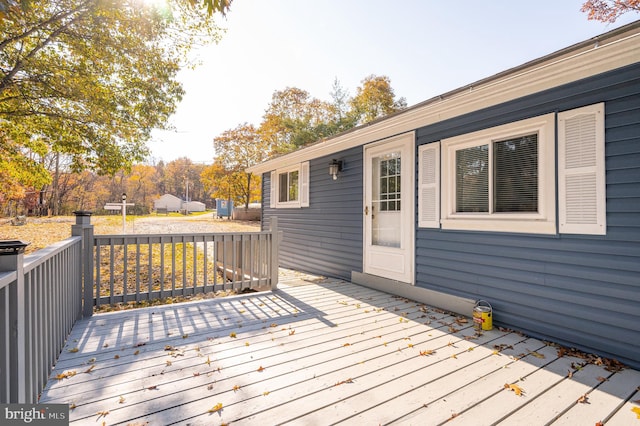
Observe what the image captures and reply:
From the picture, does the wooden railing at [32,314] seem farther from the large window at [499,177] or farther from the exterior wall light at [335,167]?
the exterior wall light at [335,167]

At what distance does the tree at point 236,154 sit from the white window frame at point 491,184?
18.5 metres

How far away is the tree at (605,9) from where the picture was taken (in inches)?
351

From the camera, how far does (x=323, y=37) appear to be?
8.23 meters

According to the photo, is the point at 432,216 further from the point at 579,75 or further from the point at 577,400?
the point at 577,400

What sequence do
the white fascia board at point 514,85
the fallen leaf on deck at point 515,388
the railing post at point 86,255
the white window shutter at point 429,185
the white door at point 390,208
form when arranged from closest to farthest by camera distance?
the fallen leaf on deck at point 515,388, the white fascia board at point 514,85, the railing post at point 86,255, the white window shutter at point 429,185, the white door at point 390,208

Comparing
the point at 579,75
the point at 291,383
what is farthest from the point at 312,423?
the point at 579,75

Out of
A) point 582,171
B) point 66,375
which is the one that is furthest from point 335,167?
point 66,375

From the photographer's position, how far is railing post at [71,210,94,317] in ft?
10.8

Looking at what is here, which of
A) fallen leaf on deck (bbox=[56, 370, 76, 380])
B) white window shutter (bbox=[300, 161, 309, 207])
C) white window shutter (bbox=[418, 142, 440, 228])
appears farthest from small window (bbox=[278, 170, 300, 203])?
fallen leaf on deck (bbox=[56, 370, 76, 380])

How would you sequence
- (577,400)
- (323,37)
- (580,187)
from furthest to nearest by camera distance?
(323,37) → (580,187) → (577,400)

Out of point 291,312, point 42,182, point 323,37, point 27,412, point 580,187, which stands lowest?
point 291,312

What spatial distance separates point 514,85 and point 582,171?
0.97 m

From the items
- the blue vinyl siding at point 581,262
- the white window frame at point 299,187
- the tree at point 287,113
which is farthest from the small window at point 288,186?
the tree at point 287,113

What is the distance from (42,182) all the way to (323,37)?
8.91m
